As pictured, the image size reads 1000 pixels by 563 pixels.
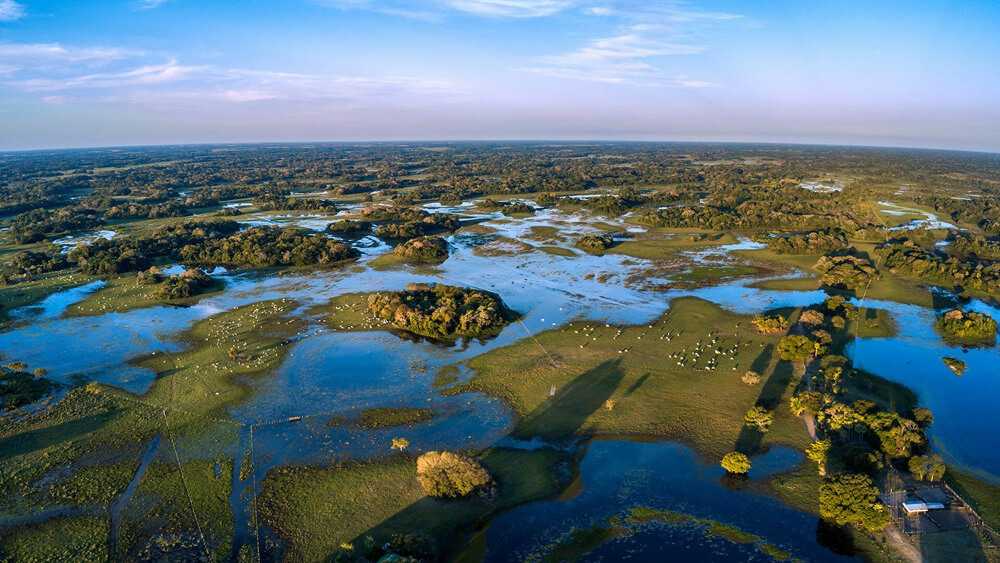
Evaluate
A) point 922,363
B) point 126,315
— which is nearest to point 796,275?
point 922,363

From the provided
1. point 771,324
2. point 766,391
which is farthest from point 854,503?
point 771,324

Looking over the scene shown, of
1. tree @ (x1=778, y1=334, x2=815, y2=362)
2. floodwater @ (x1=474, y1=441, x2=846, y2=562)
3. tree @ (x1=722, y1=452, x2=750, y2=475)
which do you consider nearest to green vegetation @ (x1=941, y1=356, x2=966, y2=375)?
tree @ (x1=778, y1=334, x2=815, y2=362)

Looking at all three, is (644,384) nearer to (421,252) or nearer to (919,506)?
(919,506)

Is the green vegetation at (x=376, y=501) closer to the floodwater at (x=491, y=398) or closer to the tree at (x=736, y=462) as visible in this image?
the floodwater at (x=491, y=398)

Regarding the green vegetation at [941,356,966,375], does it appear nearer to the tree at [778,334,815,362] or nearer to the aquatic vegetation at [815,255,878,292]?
the tree at [778,334,815,362]

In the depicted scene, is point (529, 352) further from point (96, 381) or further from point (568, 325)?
point (96, 381)

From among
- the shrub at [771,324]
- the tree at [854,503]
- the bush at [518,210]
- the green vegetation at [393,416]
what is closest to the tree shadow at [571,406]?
the green vegetation at [393,416]
